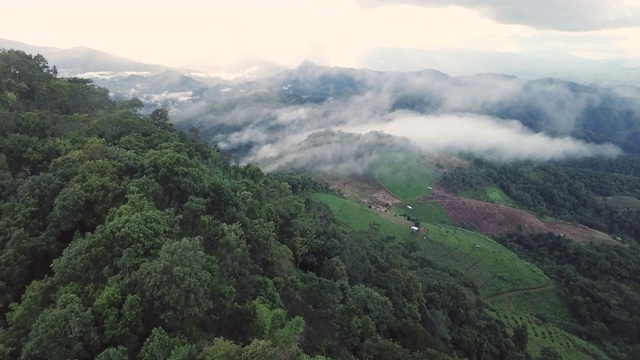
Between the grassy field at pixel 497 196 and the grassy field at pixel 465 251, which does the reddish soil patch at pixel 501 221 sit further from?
the grassy field at pixel 465 251

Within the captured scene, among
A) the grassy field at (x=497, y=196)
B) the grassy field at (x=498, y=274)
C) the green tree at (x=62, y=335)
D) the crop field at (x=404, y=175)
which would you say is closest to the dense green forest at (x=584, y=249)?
the grassy field at (x=497, y=196)

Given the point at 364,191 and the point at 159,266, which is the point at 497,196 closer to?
the point at 364,191

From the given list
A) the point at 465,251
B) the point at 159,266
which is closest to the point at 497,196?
the point at 465,251

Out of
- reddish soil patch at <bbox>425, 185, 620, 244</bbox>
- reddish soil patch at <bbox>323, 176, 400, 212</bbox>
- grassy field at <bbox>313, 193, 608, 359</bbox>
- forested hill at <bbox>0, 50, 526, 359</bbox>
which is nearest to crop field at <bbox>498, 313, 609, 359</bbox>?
grassy field at <bbox>313, 193, 608, 359</bbox>

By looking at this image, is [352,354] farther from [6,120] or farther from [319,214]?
[6,120]

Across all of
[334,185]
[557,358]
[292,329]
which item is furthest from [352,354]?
[334,185]
